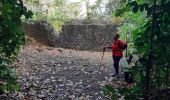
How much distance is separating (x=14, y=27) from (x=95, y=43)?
858 inches

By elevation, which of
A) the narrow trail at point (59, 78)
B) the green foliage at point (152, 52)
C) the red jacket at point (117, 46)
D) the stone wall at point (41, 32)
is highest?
the green foliage at point (152, 52)

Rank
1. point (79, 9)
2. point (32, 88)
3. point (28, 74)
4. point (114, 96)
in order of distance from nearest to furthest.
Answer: point (114, 96) < point (32, 88) < point (28, 74) < point (79, 9)

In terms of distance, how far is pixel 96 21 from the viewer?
89.2ft

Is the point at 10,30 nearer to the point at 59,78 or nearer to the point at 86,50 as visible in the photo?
the point at 59,78

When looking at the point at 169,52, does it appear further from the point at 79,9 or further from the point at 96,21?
the point at 79,9

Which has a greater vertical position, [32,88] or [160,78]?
[160,78]

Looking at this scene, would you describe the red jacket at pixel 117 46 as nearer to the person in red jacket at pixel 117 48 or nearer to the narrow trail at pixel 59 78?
the person in red jacket at pixel 117 48

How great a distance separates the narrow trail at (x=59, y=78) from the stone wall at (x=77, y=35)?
20.6 feet

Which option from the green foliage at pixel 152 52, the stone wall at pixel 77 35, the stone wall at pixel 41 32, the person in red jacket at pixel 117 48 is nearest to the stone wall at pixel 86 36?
the stone wall at pixel 77 35

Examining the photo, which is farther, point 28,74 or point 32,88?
point 28,74

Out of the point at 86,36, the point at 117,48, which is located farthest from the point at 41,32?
the point at 117,48

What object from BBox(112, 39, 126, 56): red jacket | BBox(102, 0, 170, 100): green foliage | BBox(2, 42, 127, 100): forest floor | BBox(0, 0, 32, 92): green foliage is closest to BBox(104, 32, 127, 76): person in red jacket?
BBox(112, 39, 126, 56): red jacket

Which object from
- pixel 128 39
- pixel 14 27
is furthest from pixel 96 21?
pixel 14 27

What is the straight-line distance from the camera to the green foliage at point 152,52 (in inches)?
169
